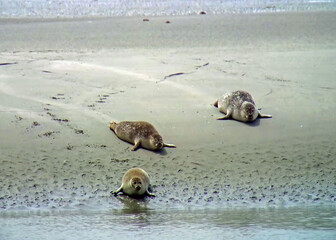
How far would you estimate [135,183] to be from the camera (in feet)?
19.1

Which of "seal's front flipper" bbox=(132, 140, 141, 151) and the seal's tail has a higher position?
the seal's tail

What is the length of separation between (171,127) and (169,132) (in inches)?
5.6

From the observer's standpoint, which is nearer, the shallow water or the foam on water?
the shallow water

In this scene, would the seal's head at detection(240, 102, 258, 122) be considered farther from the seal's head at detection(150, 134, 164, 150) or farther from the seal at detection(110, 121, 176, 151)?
the seal's head at detection(150, 134, 164, 150)

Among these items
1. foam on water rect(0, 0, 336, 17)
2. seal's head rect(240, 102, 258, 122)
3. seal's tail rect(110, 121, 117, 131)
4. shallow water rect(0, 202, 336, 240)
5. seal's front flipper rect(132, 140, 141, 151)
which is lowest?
shallow water rect(0, 202, 336, 240)

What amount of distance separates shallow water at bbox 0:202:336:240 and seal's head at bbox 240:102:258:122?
1910 mm

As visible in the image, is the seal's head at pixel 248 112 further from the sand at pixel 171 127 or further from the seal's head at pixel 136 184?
the seal's head at pixel 136 184

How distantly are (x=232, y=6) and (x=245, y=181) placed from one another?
1693cm

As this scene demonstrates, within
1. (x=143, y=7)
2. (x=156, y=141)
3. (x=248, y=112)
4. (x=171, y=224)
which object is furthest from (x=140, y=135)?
(x=143, y=7)

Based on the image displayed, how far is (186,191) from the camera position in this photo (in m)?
6.16

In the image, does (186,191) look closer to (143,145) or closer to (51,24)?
(143,145)

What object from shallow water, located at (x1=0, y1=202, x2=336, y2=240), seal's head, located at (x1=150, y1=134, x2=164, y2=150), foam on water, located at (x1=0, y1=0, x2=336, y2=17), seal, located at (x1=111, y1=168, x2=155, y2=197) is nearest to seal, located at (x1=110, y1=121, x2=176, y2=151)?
seal's head, located at (x1=150, y1=134, x2=164, y2=150)

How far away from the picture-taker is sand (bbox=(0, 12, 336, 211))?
20.3 feet

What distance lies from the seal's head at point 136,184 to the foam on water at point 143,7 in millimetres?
14819
